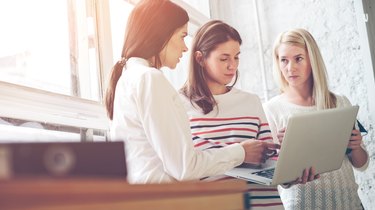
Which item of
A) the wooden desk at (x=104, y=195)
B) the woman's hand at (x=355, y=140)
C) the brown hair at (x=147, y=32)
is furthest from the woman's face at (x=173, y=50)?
the woman's hand at (x=355, y=140)

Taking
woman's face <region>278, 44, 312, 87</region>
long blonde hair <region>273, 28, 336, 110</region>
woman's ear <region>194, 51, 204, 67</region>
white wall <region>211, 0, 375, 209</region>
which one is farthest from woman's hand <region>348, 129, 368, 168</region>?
woman's ear <region>194, 51, 204, 67</region>

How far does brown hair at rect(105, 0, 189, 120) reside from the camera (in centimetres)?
101

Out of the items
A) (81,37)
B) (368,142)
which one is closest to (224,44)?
(81,37)

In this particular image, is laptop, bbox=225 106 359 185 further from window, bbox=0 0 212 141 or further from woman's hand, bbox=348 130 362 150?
window, bbox=0 0 212 141

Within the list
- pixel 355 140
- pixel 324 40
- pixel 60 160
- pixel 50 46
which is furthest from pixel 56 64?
pixel 324 40

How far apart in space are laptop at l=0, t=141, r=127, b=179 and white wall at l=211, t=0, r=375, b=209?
1832 mm

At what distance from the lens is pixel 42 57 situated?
1396 millimetres

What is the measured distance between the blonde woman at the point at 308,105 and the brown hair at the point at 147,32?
576 mm

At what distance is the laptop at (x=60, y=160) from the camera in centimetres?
29

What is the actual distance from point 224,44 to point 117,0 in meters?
0.63

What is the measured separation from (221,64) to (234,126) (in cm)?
22

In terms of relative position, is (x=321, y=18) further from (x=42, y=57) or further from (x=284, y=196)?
(x=42, y=57)

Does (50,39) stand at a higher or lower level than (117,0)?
lower

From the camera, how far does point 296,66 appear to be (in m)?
1.63
